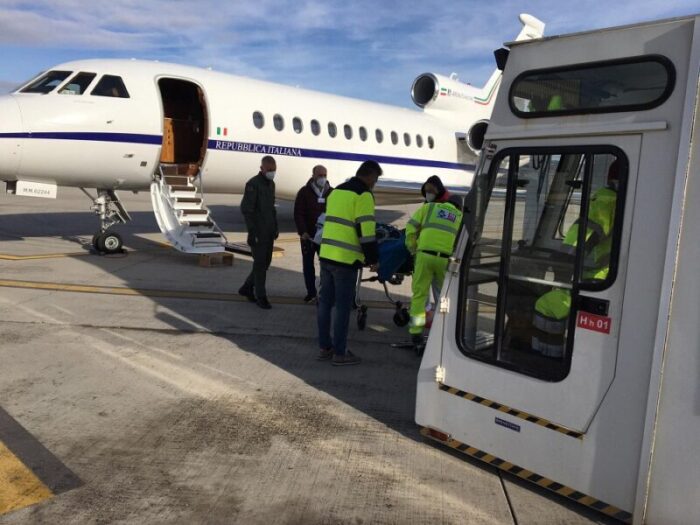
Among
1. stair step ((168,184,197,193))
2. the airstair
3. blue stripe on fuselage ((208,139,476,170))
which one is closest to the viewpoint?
the airstair

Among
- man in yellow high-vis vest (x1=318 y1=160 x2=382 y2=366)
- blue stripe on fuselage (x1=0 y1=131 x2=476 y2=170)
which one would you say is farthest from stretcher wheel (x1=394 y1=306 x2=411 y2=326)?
blue stripe on fuselage (x1=0 y1=131 x2=476 y2=170)

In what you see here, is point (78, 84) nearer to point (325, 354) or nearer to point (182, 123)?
point (182, 123)

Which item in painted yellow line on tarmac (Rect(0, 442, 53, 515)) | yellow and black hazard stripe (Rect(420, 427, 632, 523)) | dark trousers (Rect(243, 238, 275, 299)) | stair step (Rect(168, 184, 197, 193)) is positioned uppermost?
stair step (Rect(168, 184, 197, 193))

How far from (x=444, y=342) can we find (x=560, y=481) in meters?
1.13

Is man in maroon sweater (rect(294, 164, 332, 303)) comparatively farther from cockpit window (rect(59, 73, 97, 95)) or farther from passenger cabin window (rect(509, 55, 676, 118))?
cockpit window (rect(59, 73, 97, 95))

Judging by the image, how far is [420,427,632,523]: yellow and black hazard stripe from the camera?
350 centimetres

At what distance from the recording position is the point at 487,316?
13.5 ft

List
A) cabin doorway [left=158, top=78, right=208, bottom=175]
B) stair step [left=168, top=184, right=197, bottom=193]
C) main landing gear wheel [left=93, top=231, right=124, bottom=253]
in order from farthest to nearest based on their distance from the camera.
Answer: cabin doorway [left=158, top=78, right=208, bottom=175] → stair step [left=168, top=184, right=197, bottom=193] → main landing gear wheel [left=93, top=231, right=124, bottom=253]

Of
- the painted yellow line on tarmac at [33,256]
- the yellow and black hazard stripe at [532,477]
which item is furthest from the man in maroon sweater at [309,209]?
the painted yellow line on tarmac at [33,256]

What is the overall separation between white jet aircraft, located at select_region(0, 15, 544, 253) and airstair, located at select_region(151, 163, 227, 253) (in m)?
0.02

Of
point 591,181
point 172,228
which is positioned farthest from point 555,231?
point 172,228

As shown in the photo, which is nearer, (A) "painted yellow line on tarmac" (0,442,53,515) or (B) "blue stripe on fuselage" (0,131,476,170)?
(A) "painted yellow line on tarmac" (0,442,53,515)

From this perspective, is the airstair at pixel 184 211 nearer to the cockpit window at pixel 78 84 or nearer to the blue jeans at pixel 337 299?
the cockpit window at pixel 78 84

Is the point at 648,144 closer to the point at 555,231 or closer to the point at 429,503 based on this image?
the point at 555,231
